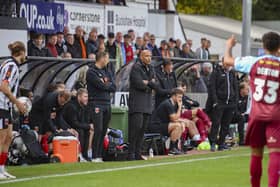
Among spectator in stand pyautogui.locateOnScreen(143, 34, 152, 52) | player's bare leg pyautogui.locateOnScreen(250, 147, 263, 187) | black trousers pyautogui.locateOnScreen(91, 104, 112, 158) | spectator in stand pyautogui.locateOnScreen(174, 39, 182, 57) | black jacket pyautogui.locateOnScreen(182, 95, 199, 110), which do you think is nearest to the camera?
player's bare leg pyautogui.locateOnScreen(250, 147, 263, 187)

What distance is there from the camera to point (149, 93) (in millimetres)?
20172

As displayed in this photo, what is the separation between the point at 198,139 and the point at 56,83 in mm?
4520

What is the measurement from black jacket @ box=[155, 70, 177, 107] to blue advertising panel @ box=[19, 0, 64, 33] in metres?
4.52

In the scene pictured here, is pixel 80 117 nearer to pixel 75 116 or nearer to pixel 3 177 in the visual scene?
pixel 75 116

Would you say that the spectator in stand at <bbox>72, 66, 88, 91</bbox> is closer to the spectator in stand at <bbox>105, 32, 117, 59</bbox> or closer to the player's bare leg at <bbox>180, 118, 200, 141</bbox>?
the player's bare leg at <bbox>180, 118, 200, 141</bbox>

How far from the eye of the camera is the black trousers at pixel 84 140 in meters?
19.7

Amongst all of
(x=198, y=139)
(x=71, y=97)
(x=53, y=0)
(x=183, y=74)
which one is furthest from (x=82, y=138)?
(x=53, y=0)

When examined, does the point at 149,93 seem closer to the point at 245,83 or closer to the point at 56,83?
the point at 56,83

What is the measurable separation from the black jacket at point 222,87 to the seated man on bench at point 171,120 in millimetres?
1032

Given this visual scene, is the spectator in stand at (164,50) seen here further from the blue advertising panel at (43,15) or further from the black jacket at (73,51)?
the black jacket at (73,51)

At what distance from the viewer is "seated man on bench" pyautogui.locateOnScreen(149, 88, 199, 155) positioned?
21.9 meters

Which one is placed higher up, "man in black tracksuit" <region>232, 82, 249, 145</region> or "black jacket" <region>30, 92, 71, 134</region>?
"black jacket" <region>30, 92, 71, 134</region>

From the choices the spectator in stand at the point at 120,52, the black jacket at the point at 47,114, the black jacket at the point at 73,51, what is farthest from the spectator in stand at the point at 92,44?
the black jacket at the point at 47,114

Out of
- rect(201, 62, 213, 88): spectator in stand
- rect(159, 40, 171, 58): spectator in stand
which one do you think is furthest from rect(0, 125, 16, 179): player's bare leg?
rect(159, 40, 171, 58): spectator in stand
